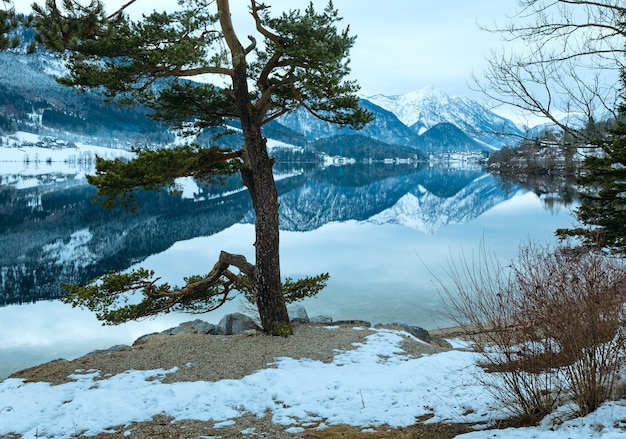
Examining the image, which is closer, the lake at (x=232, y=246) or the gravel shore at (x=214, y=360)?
the gravel shore at (x=214, y=360)

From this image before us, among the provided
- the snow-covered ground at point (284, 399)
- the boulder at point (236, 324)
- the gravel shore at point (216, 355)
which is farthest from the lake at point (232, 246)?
the boulder at point (236, 324)

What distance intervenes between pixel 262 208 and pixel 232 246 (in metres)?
32.4

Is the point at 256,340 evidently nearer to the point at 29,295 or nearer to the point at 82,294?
the point at 82,294

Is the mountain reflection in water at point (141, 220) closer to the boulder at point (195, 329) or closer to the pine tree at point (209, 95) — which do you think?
the pine tree at point (209, 95)

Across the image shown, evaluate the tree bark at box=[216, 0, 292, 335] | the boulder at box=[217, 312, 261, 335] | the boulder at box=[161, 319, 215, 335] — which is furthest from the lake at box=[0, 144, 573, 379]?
the boulder at box=[161, 319, 215, 335]

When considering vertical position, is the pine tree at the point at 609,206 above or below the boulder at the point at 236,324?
above

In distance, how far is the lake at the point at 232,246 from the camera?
21703mm

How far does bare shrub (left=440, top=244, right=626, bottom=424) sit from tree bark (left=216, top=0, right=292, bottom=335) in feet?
20.8

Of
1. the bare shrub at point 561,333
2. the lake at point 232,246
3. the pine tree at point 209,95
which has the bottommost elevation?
the lake at point 232,246

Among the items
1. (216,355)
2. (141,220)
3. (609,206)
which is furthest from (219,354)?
(141,220)

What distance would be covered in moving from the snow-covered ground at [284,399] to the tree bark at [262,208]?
7.55ft

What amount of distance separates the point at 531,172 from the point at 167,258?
12473 centimetres

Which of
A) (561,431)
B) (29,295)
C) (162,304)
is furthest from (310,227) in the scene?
(561,431)

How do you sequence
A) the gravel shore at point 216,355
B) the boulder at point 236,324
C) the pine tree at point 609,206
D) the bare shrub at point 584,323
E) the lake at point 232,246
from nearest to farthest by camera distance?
1. the bare shrub at point 584,323
2. the gravel shore at point 216,355
3. the boulder at point 236,324
4. the pine tree at point 609,206
5. the lake at point 232,246
